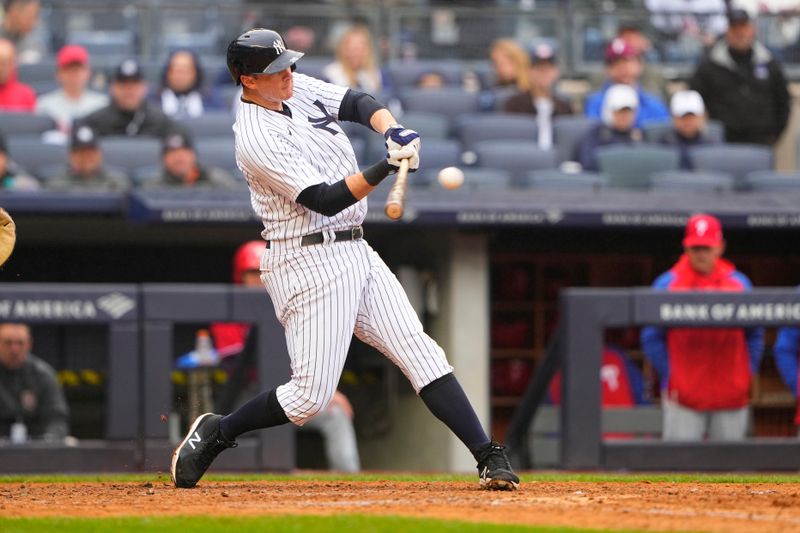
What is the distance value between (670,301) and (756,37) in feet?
16.7

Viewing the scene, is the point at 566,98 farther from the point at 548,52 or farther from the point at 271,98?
the point at 271,98

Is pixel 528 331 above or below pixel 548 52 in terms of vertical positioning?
below

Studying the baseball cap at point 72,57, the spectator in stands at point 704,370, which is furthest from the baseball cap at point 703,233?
the baseball cap at point 72,57

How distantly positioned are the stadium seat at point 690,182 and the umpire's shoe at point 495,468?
4833 mm

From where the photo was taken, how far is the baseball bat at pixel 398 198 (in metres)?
4.72

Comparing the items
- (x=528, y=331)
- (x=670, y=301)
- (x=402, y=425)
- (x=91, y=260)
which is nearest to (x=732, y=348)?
(x=670, y=301)

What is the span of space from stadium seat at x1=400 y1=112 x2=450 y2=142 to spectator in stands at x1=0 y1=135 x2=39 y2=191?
106 inches

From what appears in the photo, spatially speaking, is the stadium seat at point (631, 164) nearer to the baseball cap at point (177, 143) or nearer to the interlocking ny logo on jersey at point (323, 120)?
the baseball cap at point (177, 143)

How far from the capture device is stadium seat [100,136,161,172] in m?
10.0

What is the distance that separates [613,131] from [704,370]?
293cm

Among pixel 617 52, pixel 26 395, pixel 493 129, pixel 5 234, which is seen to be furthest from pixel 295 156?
pixel 617 52

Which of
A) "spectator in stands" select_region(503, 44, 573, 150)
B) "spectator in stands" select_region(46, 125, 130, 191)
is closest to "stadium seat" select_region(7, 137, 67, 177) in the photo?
"spectator in stands" select_region(46, 125, 130, 191)

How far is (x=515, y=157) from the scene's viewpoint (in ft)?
34.1

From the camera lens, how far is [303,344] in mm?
5277
